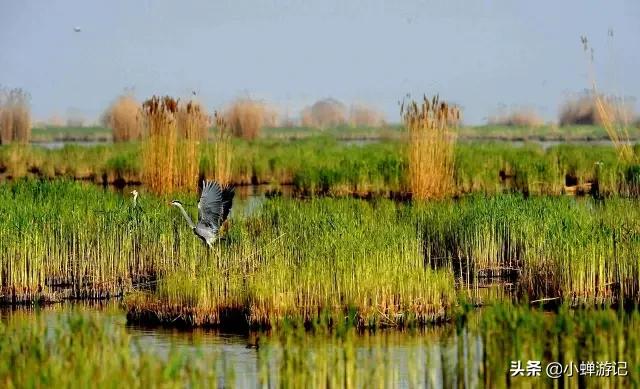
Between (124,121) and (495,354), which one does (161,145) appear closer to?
(495,354)

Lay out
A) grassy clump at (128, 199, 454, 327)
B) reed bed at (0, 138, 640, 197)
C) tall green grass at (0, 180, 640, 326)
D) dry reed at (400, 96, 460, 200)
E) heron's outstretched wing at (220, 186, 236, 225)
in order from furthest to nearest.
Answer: reed bed at (0, 138, 640, 197), dry reed at (400, 96, 460, 200), heron's outstretched wing at (220, 186, 236, 225), tall green grass at (0, 180, 640, 326), grassy clump at (128, 199, 454, 327)

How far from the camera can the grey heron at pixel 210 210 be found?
1146cm

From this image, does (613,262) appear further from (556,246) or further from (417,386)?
(417,386)

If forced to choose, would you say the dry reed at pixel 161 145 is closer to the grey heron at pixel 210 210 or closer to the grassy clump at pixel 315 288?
the grey heron at pixel 210 210

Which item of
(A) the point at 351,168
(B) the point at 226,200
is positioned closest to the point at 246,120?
(A) the point at 351,168

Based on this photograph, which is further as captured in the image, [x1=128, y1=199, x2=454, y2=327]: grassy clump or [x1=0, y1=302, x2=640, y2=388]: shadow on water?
[x1=128, y1=199, x2=454, y2=327]: grassy clump

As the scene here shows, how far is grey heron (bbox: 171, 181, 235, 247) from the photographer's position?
37.6 ft

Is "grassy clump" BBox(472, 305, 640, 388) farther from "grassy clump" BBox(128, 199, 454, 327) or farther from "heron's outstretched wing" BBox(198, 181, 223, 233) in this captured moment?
"heron's outstretched wing" BBox(198, 181, 223, 233)

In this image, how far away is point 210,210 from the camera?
11.6 metres

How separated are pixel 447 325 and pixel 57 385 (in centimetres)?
419

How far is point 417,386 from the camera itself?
706cm

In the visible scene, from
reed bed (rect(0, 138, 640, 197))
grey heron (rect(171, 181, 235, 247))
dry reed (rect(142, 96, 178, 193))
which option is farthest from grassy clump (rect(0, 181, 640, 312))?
reed bed (rect(0, 138, 640, 197))

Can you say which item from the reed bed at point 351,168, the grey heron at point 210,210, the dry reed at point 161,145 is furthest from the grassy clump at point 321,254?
the reed bed at point 351,168

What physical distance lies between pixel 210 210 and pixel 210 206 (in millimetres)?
44
